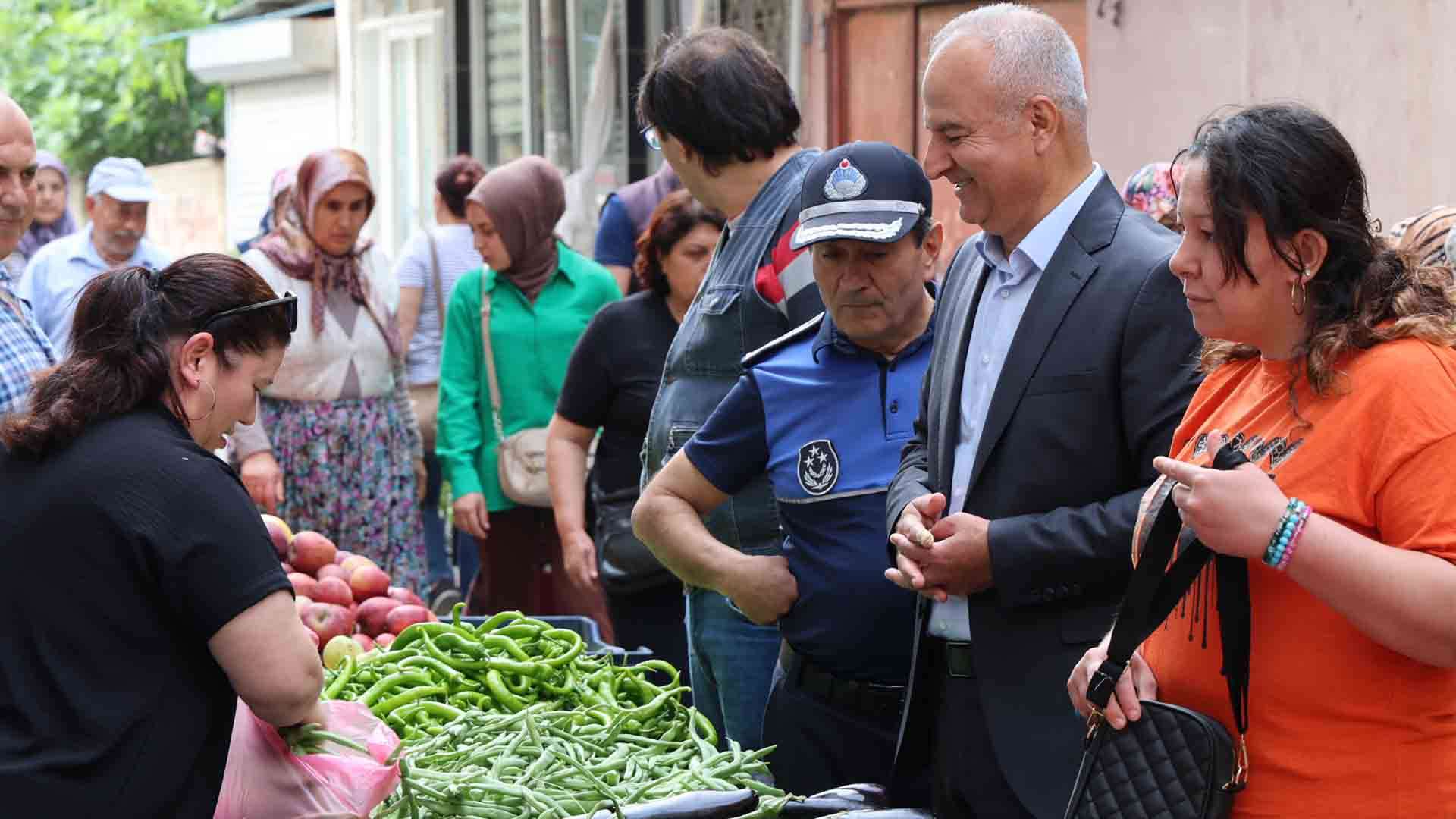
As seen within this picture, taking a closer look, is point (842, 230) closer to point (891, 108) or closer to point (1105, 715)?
point (1105, 715)

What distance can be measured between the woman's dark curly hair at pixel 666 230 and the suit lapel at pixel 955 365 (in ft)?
7.76

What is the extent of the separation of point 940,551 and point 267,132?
55.8ft

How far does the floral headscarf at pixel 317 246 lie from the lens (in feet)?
23.5

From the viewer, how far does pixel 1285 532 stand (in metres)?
2.18

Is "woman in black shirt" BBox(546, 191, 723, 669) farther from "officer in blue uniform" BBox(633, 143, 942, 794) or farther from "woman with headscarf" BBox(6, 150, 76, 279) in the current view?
"woman with headscarf" BBox(6, 150, 76, 279)

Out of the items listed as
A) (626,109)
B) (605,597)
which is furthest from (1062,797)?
(626,109)

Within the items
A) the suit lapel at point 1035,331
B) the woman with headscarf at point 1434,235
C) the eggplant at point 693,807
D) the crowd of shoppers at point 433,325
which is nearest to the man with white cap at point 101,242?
the crowd of shoppers at point 433,325

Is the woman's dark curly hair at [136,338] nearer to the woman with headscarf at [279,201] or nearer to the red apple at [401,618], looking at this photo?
the red apple at [401,618]

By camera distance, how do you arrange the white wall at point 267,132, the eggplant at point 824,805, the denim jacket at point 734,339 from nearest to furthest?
the eggplant at point 824,805 < the denim jacket at point 734,339 < the white wall at point 267,132

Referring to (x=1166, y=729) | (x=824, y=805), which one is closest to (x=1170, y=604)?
(x=1166, y=729)

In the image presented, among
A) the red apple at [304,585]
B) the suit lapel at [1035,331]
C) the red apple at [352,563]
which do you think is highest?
the suit lapel at [1035,331]

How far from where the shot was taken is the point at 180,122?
2584 cm

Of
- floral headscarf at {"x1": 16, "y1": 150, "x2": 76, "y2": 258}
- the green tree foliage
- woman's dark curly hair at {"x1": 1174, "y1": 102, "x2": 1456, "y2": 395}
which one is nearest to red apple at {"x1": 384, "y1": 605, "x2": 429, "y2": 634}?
woman's dark curly hair at {"x1": 1174, "y1": 102, "x2": 1456, "y2": 395}

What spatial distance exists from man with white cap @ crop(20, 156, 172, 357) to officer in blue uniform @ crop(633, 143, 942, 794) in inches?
213
